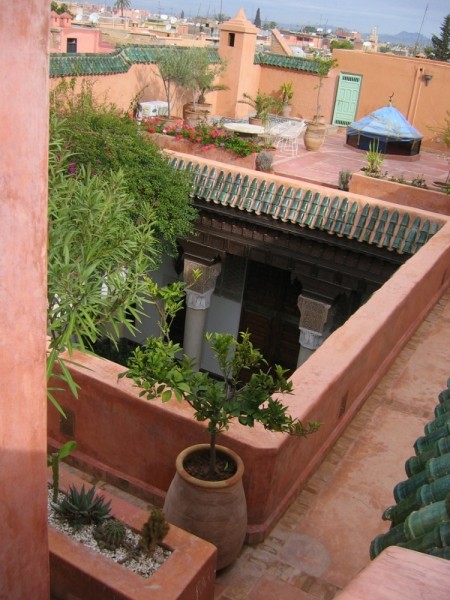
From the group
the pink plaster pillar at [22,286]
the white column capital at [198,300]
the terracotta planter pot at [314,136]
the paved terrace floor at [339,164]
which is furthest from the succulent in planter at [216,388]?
the terracotta planter pot at [314,136]

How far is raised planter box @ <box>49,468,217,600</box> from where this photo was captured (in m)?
3.54

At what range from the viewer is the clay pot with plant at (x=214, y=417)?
4016 millimetres

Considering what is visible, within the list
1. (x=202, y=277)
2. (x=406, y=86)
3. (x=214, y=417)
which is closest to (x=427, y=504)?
(x=214, y=417)

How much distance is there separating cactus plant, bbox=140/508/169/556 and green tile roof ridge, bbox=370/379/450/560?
1.30m

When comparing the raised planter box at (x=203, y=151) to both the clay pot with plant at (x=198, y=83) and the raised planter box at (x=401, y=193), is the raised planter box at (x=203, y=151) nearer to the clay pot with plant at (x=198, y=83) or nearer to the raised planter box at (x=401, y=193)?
the raised planter box at (x=401, y=193)

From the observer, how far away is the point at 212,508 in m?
4.12

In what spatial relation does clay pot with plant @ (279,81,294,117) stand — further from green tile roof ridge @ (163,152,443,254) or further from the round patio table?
green tile roof ridge @ (163,152,443,254)

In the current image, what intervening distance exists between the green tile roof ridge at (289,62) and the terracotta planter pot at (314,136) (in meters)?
4.05

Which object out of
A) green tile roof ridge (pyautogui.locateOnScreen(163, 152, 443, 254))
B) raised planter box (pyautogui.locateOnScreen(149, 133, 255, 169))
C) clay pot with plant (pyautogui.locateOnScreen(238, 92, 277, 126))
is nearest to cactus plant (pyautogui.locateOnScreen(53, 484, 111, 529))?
green tile roof ridge (pyautogui.locateOnScreen(163, 152, 443, 254))

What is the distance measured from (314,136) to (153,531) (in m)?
15.3

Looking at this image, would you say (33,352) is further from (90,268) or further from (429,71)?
(429,71)

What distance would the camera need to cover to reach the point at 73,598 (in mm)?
3723

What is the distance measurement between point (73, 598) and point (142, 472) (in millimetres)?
1312

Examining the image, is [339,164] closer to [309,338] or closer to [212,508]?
[309,338]
